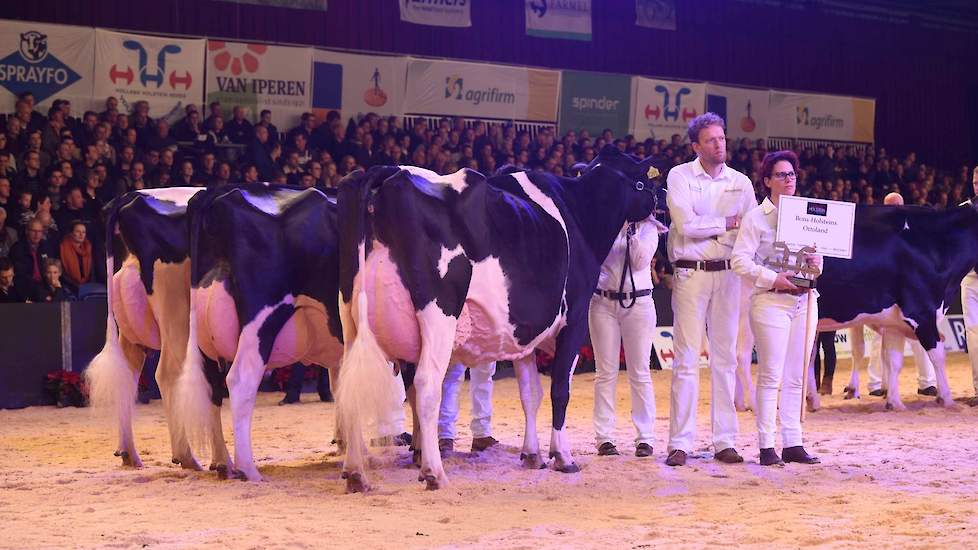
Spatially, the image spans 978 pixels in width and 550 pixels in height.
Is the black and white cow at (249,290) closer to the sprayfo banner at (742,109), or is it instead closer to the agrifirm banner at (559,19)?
the agrifirm banner at (559,19)

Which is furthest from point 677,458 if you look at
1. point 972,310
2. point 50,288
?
point 50,288

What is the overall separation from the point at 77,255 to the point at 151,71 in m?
4.98

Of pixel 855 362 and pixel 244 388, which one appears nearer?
pixel 244 388

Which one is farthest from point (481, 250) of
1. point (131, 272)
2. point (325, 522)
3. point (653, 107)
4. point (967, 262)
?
point (653, 107)

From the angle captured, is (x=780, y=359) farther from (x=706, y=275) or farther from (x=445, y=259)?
(x=445, y=259)

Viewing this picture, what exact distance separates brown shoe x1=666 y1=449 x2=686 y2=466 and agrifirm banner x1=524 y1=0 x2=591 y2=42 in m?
14.9

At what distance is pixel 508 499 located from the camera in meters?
6.48

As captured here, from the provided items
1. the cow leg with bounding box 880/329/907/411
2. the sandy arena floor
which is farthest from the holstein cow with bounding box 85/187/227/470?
the cow leg with bounding box 880/329/907/411

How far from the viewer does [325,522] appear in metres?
5.78

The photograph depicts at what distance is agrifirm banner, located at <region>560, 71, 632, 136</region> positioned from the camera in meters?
20.7

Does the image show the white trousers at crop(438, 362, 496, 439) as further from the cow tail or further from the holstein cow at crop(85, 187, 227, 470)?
the cow tail

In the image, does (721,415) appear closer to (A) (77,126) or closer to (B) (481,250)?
(B) (481,250)

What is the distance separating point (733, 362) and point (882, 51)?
2171cm

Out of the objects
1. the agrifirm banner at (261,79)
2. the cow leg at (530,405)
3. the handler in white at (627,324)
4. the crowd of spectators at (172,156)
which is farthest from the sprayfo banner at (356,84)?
the cow leg at (530,405)
